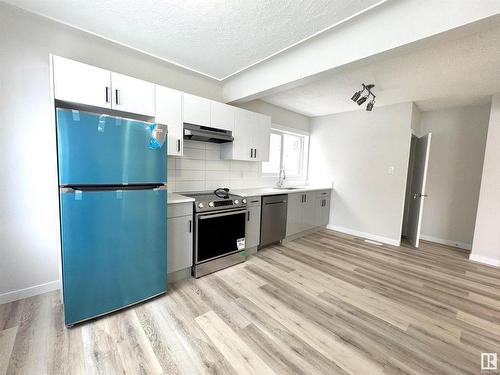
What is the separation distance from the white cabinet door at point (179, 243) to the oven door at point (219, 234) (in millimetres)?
82

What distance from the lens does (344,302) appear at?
2088 mm

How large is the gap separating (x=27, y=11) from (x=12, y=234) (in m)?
1.97

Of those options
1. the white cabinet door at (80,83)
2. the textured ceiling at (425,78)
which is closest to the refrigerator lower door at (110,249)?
the white cabinet door at (80,83)

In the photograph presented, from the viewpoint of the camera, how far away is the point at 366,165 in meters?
4.05

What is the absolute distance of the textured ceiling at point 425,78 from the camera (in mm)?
1934

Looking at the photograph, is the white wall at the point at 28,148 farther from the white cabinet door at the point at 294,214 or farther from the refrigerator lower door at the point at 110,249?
the white cabinet door at the point at 294,214

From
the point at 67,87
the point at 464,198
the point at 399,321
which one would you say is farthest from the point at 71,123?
the point at 464,198

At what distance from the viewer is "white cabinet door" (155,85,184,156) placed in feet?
7.37

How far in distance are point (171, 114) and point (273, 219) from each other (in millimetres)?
2105

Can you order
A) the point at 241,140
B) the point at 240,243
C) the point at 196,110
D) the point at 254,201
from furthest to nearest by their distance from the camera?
the point at 241,140 → the point at 254,201 → the point at 240,243 → the point at 196,110

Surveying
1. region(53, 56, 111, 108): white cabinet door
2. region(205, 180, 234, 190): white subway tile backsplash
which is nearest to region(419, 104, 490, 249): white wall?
region(205, 180, 234, 190): white subway tile backsplash

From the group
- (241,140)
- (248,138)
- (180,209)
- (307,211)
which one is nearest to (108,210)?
(180,209)

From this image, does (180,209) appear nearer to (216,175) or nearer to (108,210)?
(108,210)

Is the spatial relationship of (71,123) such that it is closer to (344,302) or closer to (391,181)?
(344,302)
